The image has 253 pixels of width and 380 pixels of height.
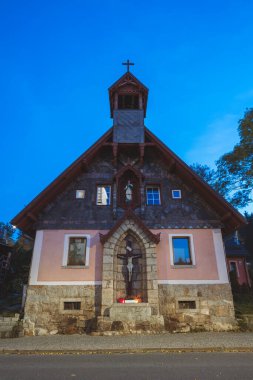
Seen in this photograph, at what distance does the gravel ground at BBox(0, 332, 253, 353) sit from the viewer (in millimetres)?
7742

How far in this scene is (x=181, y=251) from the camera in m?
12.9

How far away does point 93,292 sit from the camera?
11.9 meters

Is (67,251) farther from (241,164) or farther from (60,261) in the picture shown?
(241,164)

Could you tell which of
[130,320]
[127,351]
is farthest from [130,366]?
[130,320]

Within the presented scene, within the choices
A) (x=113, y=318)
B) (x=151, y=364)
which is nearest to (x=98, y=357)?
(x=151, y=364)

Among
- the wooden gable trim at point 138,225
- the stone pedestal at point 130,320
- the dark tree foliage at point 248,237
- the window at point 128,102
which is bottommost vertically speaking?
the stone pedestal at point 130,320

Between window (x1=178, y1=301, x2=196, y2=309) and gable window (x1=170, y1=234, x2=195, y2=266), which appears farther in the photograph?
gable window (x1=170, y1=234, x2=195, y2=266)

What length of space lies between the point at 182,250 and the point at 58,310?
247 inches

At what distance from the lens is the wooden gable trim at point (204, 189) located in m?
12.6

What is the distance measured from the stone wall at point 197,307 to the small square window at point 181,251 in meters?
1.14

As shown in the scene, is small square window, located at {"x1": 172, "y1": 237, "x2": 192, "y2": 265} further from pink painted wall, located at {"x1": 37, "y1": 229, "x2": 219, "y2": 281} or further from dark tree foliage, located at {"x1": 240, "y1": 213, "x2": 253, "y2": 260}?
dark tree foliage, located at {"x1": 240, "y1": 213, "x2": 253, "y2": 260}

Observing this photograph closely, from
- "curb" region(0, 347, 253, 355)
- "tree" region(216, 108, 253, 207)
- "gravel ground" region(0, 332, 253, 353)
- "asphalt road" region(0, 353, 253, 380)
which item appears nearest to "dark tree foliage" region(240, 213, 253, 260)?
"tree" region(216, 108, 253, 207)

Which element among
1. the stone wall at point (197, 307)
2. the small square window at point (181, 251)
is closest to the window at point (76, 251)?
the stone wall at point (197, 307)

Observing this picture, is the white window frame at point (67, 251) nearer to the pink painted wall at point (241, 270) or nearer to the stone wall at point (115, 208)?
the stone wall at point (115, 208)
